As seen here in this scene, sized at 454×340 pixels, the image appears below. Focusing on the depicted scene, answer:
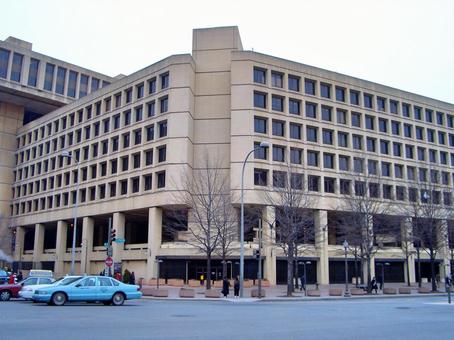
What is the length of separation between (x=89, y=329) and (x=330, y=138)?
4919 cm

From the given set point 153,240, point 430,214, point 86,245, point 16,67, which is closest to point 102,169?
point 86,245

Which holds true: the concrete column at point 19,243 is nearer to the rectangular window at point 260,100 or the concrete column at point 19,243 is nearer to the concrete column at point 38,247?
the concrete column at point 38,247

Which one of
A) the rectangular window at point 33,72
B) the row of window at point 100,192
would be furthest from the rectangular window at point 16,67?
the row of window at point 100,192

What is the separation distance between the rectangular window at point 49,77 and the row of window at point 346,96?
39.0 metres

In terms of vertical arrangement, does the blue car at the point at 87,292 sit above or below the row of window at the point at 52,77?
below

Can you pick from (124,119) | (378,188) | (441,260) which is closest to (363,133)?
(378,188)

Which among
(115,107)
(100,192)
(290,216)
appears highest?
(115,107)

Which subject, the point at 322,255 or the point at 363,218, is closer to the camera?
the point at 363,218

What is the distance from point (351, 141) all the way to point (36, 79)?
5023 cm

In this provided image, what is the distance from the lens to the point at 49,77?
77.9 meters

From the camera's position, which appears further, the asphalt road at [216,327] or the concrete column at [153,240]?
the concrete column at [153,240]

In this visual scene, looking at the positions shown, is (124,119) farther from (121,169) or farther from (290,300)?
(290,300)

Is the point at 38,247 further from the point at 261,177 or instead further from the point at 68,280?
the point at 68,280

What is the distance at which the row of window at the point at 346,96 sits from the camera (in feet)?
184
